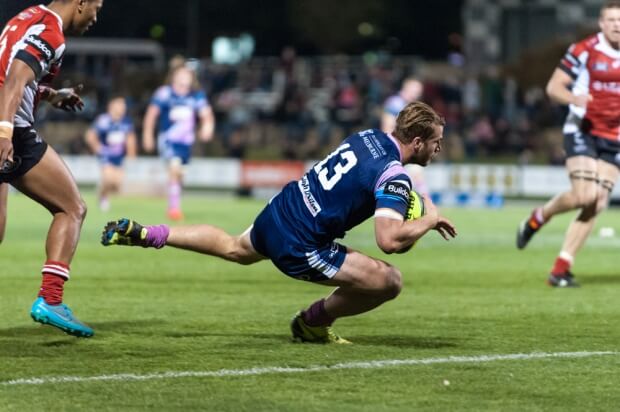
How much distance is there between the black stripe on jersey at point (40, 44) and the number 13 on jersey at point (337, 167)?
5.34 ft

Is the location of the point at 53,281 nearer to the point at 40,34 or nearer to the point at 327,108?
the point at 40,34

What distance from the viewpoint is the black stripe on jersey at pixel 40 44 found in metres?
8.09

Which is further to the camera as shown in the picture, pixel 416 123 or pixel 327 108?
pixel 327 108

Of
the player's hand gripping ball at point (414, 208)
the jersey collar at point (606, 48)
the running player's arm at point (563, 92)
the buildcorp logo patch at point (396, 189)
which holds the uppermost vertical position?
the jersey collar at point (606, 48)

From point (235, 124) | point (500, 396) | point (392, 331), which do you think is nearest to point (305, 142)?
point (235, 124)

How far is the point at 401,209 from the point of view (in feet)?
25.2

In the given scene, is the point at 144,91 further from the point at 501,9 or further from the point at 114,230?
the point at 114,230

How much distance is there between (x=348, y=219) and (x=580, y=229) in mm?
4898

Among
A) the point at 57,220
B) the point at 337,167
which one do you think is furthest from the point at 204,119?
the point at 337,167

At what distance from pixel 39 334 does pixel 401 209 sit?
247cm

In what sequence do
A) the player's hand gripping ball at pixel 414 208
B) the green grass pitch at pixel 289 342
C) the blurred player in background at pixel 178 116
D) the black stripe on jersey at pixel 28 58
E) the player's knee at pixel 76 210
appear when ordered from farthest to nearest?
the blurred player in background at pixel 178 116
the player's knee at pixel 76 210
the black stripe on jersey at pixel 28 58
the player's hand gripping ball at pixel 414 208
the green grass pitch at pixel 289 342

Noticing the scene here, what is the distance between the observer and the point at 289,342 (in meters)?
8.52

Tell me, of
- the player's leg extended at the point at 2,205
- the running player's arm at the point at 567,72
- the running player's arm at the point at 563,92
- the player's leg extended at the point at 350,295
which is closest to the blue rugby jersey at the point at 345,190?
the player's leg extended at the point at 350,295

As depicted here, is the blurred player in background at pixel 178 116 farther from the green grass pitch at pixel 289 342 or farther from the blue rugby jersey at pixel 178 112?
the green grass pitch at pixel 289 342
